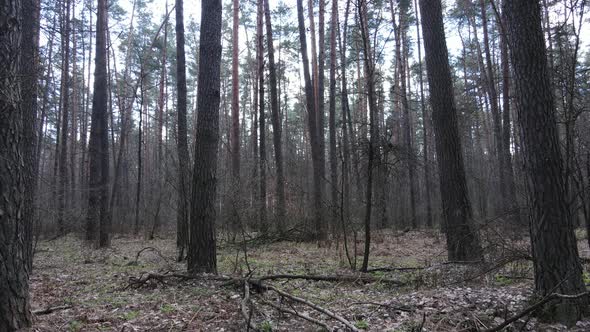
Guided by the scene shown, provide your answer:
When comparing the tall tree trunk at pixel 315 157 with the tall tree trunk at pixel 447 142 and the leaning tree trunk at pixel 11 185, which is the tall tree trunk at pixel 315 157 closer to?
the tall tree trunk at pixel 447 142

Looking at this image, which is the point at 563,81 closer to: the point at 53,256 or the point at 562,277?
the point at 562,277

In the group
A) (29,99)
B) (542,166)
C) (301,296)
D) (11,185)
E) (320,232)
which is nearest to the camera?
(11,185)

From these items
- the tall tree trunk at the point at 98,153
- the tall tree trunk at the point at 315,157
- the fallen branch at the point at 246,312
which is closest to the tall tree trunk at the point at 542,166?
the fallen branch at the point at 246,312

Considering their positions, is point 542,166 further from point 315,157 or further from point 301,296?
point 315,157

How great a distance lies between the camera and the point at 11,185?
321 cm

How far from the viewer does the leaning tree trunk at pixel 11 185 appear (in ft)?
10.3

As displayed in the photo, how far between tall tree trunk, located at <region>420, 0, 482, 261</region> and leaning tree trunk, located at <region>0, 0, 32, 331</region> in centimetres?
592

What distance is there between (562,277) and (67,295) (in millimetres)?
5918

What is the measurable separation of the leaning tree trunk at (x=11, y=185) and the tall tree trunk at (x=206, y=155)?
2.96 metres

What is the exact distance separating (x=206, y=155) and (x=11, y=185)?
3.24m

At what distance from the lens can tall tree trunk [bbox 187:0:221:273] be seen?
625cm

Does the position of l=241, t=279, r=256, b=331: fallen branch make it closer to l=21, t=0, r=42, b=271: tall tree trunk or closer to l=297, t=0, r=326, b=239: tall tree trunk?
l=21, t=0, r=42, b=271: tall tree trunk

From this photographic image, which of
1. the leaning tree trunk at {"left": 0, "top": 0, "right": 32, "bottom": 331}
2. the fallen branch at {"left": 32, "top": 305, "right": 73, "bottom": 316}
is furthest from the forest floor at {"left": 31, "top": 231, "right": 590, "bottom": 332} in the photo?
the leaning tree trunk at {"left": 0, "top": 0, "right": 32, "bottom": 331}

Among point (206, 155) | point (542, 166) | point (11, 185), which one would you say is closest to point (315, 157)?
point (206, 155)
